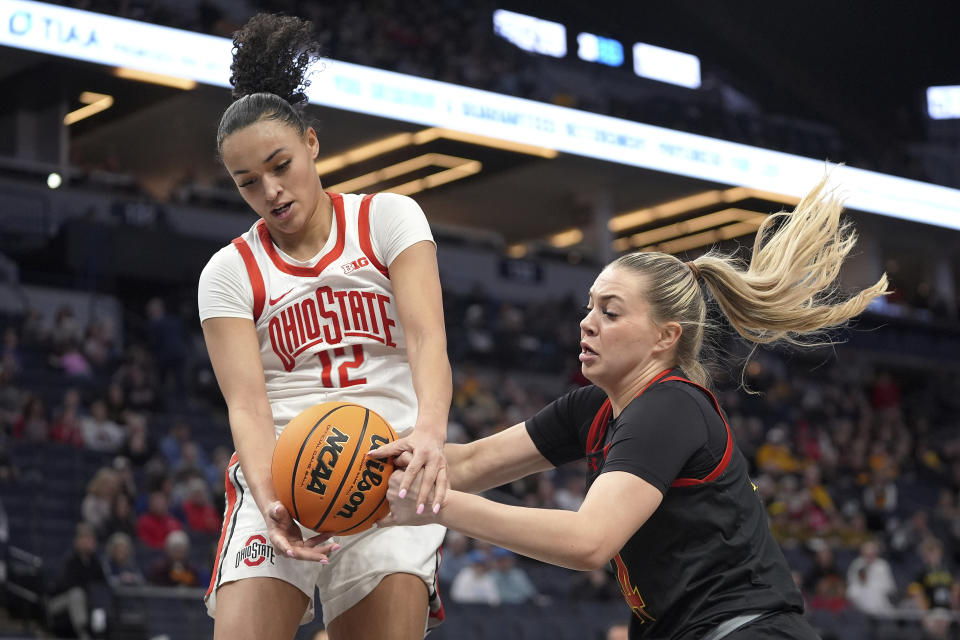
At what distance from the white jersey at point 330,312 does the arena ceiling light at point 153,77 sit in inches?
468

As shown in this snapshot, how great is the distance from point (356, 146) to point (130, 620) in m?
12.3

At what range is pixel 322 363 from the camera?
307 cm

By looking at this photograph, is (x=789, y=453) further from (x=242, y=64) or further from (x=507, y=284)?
(x=242, y=64)

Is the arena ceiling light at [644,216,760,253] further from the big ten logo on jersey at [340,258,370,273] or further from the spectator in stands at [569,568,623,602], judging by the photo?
the big ten logo on jersey at [340,258,370,273]

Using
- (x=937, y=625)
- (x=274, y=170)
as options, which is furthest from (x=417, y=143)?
(x=274, y=170)

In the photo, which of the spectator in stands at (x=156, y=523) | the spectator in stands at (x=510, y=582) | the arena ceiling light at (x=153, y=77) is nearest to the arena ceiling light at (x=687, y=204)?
the arena ceiling light at (x=153, y=77)

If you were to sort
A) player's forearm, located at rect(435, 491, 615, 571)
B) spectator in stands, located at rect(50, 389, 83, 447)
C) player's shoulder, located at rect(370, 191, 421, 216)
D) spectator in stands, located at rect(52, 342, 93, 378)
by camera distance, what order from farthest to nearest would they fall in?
spectator in stands, located at rect(52, 342, 93, 378) < spectator in stands, located at rect(50, 389, 83, 447) < player's shoulder, located at rect(370, 191, 421, 216) < player's forearm, located at rect(435, 491, 615, 571)

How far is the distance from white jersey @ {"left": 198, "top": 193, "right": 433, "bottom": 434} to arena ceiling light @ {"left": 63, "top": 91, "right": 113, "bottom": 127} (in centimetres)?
1470

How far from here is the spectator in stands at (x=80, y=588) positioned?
25.8 feet

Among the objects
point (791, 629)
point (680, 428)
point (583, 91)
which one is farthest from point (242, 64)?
point (583, 91)

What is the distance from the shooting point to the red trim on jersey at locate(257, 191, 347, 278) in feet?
10.1

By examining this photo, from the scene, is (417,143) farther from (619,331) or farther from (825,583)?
(619,331)

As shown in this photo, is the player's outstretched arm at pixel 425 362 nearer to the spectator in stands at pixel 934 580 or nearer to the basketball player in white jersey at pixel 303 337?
the basketball player in white jersey at pixel 303 337

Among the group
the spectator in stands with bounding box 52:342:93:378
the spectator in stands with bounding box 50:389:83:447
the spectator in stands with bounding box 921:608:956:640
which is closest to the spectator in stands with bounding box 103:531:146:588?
the spectator in stands with bounding box 50:389:83:447
